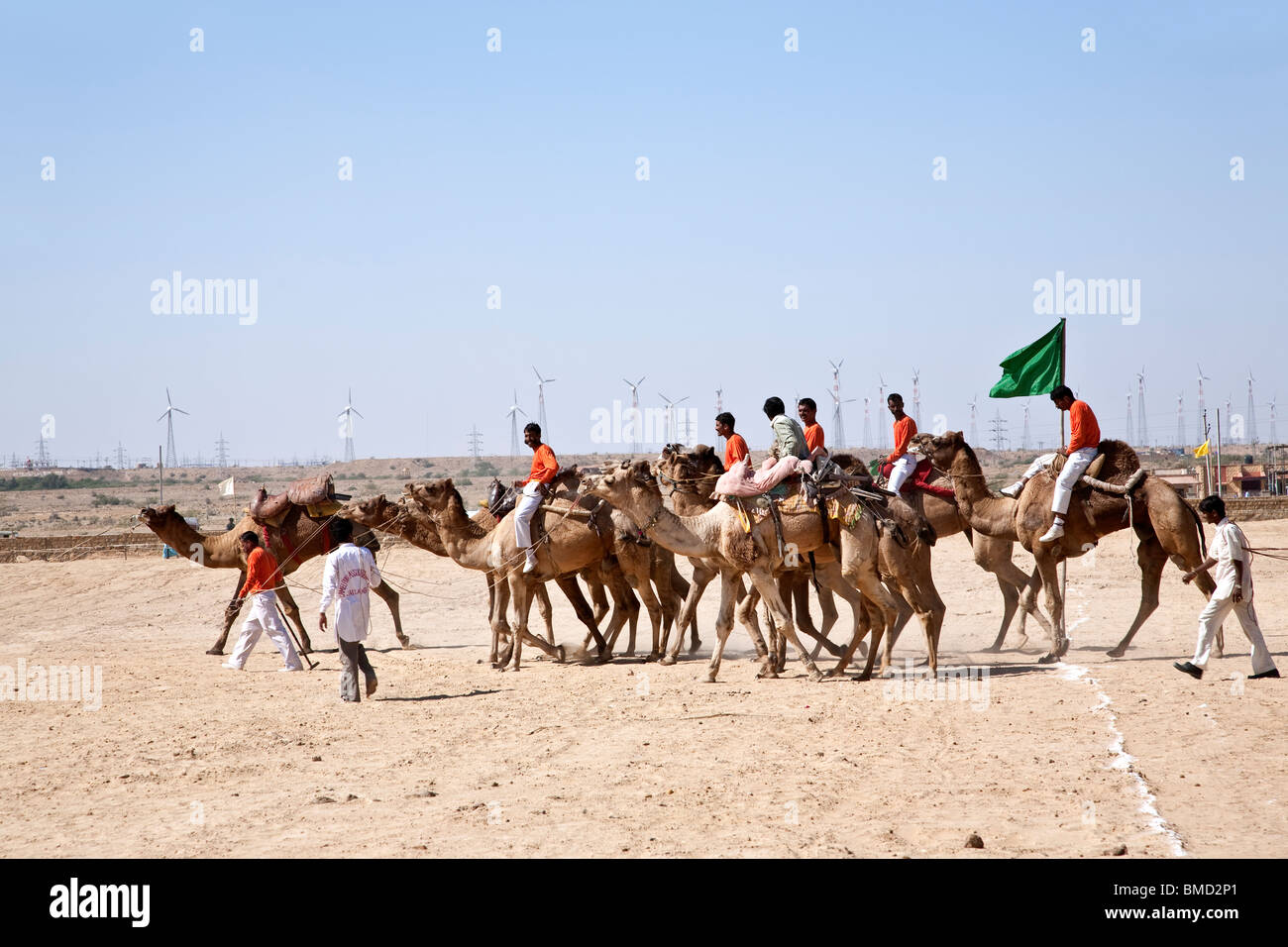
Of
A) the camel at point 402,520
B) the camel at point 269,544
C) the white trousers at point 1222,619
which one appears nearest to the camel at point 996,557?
the white trousers at point 1222,619

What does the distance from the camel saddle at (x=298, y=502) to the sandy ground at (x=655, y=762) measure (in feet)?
7.83

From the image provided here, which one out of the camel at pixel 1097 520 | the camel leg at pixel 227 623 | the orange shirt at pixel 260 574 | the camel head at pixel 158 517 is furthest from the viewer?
the camel head at pixel 158 517

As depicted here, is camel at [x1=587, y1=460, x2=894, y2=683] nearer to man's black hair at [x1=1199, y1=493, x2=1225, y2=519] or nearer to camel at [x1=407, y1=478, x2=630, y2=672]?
camel at [x1=407, y1=478, x2=630, y2=672]

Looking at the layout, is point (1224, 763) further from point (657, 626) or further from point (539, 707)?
point (657, 626)

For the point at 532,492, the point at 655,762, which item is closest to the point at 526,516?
the point at 532,492

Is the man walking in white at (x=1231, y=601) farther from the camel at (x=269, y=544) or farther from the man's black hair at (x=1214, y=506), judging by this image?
the camel at (x=269, y=544)

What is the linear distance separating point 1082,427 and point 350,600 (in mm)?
8894

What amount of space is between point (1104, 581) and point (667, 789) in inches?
659

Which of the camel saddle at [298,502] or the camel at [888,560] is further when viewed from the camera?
the camel saddle at [298,502]

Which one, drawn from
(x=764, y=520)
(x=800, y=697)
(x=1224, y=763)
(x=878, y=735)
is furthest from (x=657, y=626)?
(x=1224, y=763)

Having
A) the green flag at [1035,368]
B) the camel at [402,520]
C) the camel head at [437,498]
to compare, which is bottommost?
the camel at [402,520]

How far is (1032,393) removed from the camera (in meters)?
18.3

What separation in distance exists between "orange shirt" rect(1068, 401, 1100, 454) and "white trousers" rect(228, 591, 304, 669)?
33.2 feet

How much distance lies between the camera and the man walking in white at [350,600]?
1243 cm
